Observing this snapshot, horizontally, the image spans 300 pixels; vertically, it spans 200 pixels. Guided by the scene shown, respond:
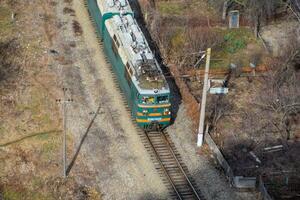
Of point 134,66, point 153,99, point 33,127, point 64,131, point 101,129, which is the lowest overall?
point 101,129

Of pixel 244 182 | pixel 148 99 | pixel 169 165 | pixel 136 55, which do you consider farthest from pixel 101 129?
pixel 244 182

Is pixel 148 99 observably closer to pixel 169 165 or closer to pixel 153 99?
pixel 153 99

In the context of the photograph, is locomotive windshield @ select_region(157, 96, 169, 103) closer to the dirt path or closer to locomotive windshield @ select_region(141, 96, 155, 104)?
locomotive windshield @ select_region(141, 96, 155, 104)

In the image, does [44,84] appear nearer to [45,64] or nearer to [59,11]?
[45,64]

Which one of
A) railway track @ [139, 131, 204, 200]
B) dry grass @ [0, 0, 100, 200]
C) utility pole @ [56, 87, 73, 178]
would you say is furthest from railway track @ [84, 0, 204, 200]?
utility pole @ [56, 87, 73, 178]

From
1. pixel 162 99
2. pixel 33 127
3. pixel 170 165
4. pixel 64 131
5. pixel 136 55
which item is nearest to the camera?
pixel 64 131

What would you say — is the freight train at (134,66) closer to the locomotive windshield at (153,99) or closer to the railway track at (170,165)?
the locomotive windshield at (153,99)
